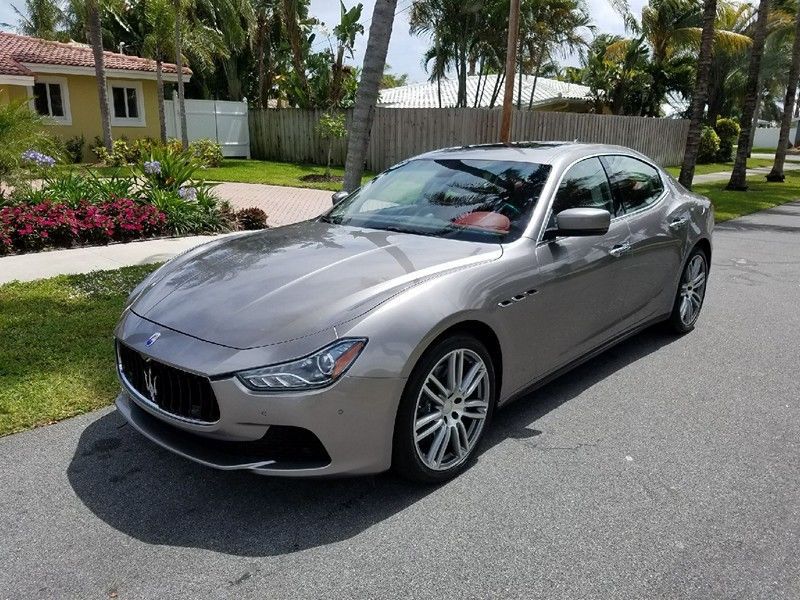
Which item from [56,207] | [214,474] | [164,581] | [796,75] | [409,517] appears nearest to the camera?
[164,581]

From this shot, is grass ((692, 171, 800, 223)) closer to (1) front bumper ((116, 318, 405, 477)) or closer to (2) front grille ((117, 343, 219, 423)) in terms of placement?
(1) front bumper ((116, 318, 405, 477))

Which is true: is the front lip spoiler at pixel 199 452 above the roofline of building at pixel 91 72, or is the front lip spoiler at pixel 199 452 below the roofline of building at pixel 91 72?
below

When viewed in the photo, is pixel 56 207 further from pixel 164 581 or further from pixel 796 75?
pixel 796 75

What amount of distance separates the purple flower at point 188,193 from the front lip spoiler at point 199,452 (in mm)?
7149

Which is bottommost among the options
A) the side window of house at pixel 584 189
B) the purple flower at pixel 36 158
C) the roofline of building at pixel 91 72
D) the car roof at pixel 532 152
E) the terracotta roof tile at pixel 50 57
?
the purple flower at pixel 36 158

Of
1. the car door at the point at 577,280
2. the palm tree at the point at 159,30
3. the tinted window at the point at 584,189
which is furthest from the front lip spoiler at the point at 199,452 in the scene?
the palm tree at the point at 159,30

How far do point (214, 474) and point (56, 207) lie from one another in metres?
6.50

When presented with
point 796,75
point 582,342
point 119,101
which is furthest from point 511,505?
point 119,101

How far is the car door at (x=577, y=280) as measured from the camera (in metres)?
3.71

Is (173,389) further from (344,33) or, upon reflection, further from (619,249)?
(344,33)

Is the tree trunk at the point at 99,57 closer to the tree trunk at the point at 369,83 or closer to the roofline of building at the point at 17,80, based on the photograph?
the roofline of building at the point at 17,80

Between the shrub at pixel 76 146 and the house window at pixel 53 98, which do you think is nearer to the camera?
the shrub at pixel 76 146

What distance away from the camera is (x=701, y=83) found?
51.1ft

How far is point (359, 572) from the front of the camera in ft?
8.46
